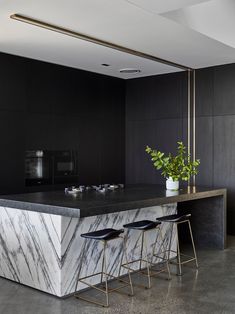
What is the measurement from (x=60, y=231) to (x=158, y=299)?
3.61 feet

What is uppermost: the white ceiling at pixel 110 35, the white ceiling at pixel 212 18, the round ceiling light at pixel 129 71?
the white ceiling at pixel 212 18

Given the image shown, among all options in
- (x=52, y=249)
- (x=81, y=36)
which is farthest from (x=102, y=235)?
(x=81, y=36)

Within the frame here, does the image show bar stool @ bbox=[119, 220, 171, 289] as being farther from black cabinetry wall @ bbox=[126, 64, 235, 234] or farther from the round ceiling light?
the round ceiling light

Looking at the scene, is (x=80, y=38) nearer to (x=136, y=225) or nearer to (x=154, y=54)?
(x=154, y=54)

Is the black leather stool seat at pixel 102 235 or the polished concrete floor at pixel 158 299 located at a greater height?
the black leather stool seat at pixel 102 235

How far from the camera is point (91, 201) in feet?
13.3

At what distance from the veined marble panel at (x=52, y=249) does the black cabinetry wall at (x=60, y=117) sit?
1.58 meters

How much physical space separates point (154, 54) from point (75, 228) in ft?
9.89

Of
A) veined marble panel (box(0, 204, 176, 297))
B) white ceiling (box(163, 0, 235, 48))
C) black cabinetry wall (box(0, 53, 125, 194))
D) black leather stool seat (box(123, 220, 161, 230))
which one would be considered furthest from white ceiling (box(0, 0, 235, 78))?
black leather stool seat (box(123, 220, 161, 230))

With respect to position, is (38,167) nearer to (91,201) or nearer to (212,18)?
(91,201)

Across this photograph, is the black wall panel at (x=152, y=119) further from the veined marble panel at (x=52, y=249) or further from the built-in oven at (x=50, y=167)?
the veined marble panel at (x=52, y=249)

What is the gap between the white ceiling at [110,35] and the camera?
4043mm

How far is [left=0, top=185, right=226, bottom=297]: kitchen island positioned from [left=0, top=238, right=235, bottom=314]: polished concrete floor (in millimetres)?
168

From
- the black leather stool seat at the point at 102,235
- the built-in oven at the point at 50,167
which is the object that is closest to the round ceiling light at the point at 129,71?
the built-in oven at the point at 50,167
